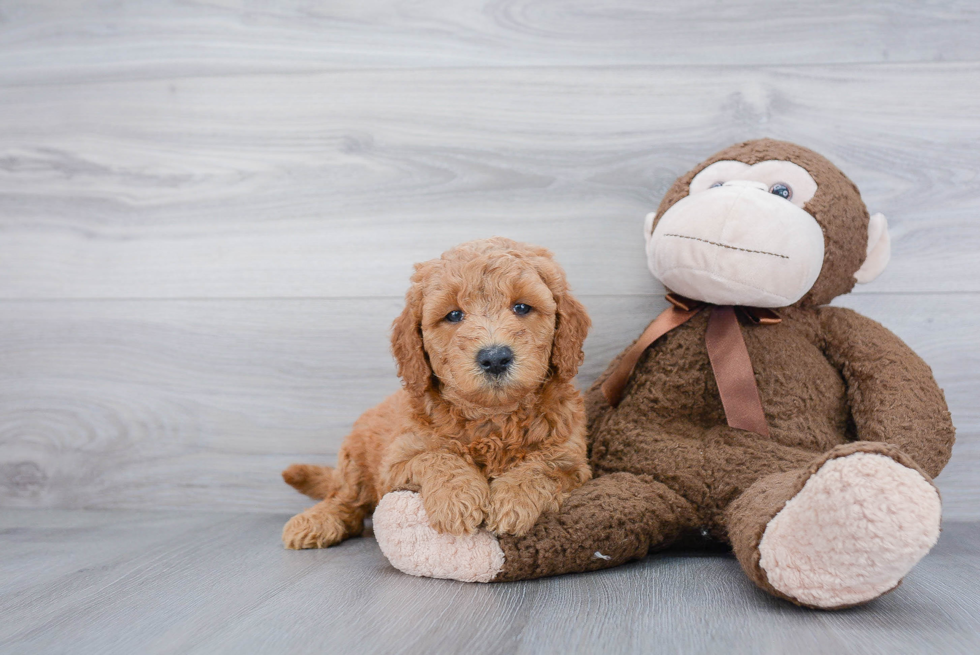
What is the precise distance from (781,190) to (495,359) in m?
0.67

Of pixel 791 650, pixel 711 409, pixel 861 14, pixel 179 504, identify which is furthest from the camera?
pixel 179 504

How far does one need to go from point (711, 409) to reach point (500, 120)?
0.87m

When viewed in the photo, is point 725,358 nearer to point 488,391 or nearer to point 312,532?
point 488,391

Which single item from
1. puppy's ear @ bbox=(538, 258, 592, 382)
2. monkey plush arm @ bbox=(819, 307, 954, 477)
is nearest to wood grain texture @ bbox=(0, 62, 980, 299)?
monkey plush arm @ bbox=(819, 307, 954, 477)

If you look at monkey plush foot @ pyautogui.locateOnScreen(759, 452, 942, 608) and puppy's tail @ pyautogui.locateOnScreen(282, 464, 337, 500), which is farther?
puppy's tail @ pyautogui.locateOnScreen(282, 464, 337, 500)

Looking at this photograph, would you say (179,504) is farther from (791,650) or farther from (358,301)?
(791,650)

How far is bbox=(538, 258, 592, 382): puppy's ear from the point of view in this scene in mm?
1233

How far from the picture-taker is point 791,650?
0.85 metres

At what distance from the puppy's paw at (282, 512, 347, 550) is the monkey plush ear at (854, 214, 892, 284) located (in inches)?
46.9

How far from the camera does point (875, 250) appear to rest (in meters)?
1.41

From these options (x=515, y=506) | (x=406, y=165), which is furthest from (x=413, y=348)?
(x=406, y=165)

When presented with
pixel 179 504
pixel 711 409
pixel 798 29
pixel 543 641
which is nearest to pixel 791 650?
pixel 543 641

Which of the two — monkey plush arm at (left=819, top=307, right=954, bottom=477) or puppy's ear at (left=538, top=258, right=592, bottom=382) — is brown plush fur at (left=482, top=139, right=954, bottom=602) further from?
puppy's ear at (left=538, top=258, right=592, bottom=382)

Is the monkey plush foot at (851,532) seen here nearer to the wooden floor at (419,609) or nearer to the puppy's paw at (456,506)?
the wooden floor at (419,609)
